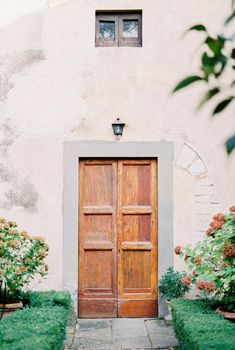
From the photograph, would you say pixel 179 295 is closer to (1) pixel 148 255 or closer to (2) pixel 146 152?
(1) pixel 148 255

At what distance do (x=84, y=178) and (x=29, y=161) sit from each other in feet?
2.24

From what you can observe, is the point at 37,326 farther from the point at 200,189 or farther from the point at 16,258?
the point at 200,189

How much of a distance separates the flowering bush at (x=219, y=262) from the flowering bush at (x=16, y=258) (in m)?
1.45

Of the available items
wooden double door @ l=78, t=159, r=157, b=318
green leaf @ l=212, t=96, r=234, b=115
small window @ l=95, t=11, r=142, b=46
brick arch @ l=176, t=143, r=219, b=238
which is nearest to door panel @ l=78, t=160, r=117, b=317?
wooden double door @ l=78, t=159, r=157, b=318

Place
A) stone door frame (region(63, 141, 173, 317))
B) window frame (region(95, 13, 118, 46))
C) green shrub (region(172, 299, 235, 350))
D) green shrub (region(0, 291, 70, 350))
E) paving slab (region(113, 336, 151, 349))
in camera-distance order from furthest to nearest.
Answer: window frame (region(95, 13, 118, 46)), stone door frame (region(63, 141, 173, 317)), paving slab (region(113, 336, 151, 349)), green shrub (region(172, 299, 235, 350)), green shrub (region(0, 291, 70, 350))

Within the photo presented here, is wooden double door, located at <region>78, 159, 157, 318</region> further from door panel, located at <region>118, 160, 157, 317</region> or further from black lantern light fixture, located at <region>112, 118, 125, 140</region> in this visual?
black lantern light fixture, located at <region>112, 118, 125, 140</region>

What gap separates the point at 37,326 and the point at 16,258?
1.58 metres

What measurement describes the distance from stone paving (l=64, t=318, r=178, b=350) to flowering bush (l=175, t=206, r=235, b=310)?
26.6 inches

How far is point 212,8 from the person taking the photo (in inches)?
247

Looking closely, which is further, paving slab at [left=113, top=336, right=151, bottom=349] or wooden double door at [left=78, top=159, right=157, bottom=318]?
wooden double door at [left=78, top=159, right=157, bottom=318]

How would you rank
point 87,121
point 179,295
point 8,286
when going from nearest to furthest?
point 8,286
point 179,295
point 87,121

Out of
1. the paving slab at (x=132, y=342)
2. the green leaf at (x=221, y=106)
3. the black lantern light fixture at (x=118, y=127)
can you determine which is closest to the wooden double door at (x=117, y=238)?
the black lantern light fixture at (x=118, y=127)

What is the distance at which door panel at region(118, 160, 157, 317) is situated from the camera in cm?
612

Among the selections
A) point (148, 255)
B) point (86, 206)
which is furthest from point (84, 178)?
point (148, 255)
